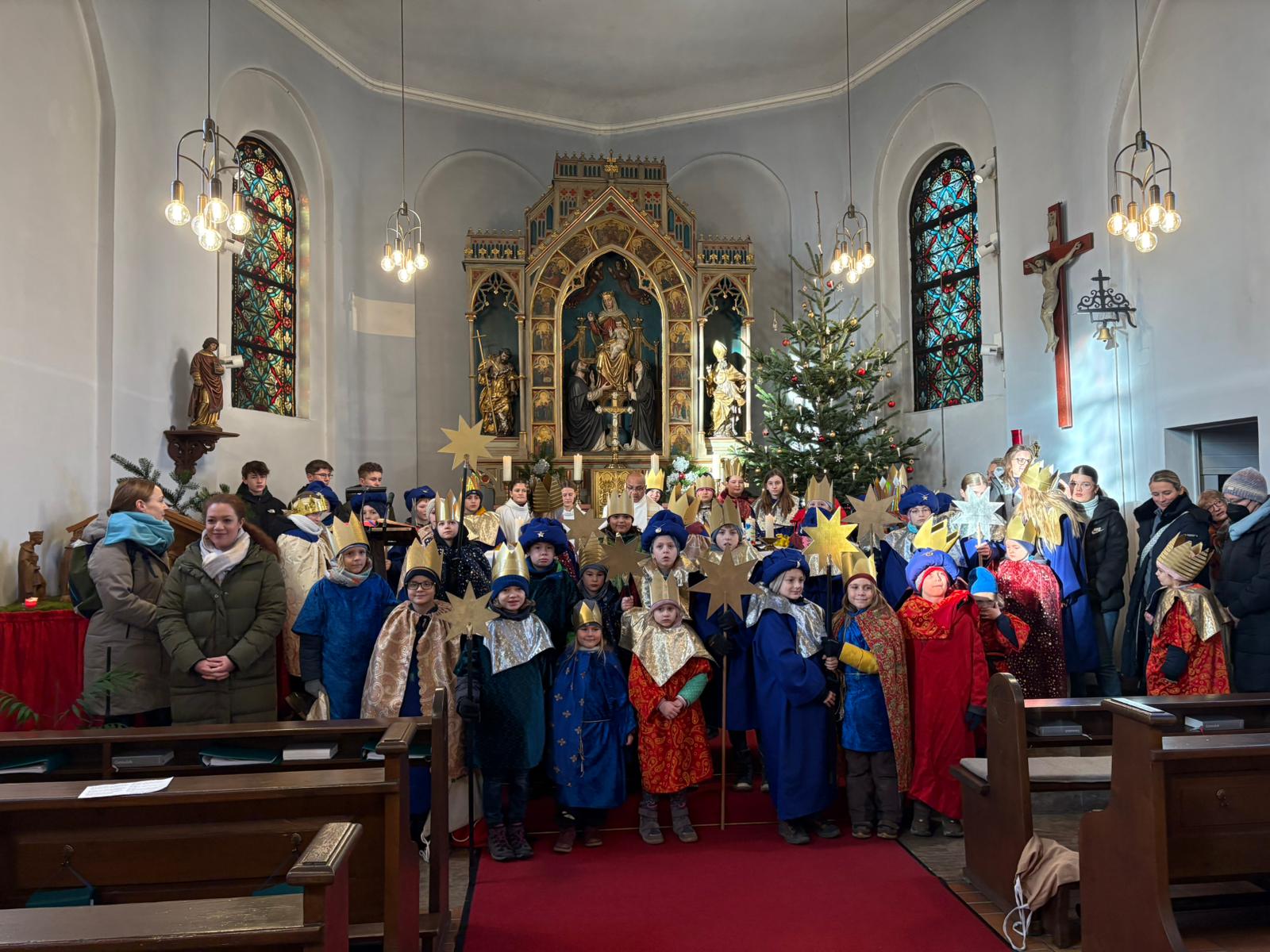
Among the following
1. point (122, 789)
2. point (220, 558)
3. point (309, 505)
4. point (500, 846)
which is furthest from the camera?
point (309, 505)

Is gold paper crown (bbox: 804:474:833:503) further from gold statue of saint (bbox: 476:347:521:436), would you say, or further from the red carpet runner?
gold statue of saint (bbox: 476:347:521:436)

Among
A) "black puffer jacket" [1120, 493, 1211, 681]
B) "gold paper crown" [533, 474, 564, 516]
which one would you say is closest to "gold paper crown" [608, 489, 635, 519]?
"black puffer jacket" [1120, 493, 1211, 681]

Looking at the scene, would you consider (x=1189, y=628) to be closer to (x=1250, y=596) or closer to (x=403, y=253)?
(x=1250, y=596)

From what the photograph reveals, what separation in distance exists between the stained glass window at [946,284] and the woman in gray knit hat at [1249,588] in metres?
6.11

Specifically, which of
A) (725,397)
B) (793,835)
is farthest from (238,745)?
(725,397)

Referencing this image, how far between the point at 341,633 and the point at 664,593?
1.79 meters

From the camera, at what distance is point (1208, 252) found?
306 inches

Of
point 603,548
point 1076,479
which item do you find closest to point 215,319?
point 603,548

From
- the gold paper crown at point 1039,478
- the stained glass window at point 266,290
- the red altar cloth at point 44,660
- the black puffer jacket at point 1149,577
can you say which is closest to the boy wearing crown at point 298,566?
the red altar cloth at point 44,660

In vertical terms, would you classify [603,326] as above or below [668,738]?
above

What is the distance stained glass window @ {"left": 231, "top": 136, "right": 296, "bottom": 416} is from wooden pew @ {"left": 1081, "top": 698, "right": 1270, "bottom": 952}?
378 inches

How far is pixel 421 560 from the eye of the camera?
510 cm

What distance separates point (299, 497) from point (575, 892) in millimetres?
4063

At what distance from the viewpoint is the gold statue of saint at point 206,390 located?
336 inches
